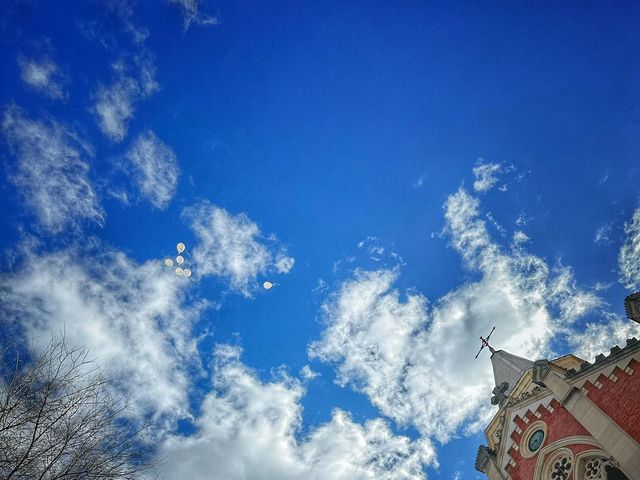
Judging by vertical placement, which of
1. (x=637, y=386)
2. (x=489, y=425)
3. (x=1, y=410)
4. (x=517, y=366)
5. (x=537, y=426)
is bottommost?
(x=637, y=386)

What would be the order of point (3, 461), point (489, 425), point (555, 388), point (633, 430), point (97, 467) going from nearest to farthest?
1. point (3, 461)
2. point (97, 467)
3. point (633, 430)
4. point (555, 388)
5. point (489, 425)

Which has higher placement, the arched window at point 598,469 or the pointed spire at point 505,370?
the pointed spire at point 505,370

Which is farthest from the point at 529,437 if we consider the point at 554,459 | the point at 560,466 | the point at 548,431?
the point at 560,466

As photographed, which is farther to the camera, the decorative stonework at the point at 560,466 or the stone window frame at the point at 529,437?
the stone window frame at the point at 529,437

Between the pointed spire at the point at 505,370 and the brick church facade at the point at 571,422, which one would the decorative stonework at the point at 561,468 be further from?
the pointed spire at the point at 505,370

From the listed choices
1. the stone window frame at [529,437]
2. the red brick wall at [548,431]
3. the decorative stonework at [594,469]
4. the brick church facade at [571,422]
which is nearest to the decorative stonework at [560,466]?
the brick church facade at [571,422]

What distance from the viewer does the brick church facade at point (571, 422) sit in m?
13.4

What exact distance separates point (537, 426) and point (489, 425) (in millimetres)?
4296

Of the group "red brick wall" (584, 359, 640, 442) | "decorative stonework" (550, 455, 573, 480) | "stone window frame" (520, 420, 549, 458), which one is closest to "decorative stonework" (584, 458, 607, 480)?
"decorative stonework" (550, 455, 573, 480)

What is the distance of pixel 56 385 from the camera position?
11.1 m

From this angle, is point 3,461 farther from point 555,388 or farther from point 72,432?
point 555,388

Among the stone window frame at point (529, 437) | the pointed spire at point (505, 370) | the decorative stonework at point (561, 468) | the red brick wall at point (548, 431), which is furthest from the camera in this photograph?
the pointed spire at point (505, 370)

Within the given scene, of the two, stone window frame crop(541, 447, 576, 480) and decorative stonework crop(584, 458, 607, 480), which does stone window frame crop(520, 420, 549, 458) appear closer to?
stone window frame crop(541, 447, 576, 480)

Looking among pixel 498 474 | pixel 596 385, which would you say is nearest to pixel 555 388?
pixel 596 385
